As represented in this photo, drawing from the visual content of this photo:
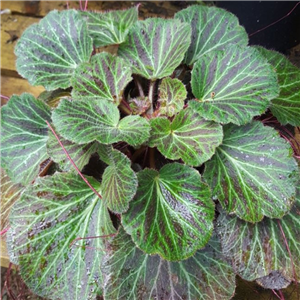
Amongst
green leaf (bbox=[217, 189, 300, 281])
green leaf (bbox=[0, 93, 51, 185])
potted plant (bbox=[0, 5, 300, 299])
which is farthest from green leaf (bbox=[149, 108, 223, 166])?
green leaf (bbox=[0, 93, 51, 185])

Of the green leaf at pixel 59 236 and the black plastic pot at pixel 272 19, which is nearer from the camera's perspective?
the green leaf at pixel 59 236

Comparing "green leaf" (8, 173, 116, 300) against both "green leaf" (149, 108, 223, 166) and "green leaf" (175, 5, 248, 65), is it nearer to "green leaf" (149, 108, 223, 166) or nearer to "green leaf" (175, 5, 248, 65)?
"green leaf" (149, 108, 223, 166)

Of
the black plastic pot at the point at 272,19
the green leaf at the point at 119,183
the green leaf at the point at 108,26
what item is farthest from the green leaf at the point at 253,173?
the black plastic pot at the point at 272,19

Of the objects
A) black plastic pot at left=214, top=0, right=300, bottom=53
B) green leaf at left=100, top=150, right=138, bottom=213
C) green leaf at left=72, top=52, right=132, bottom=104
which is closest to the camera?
green leaf at left=100, top=150, right=138, bottom=213

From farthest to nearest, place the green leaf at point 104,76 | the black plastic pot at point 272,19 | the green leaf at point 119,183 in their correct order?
the black plastic pot at point 272,19 → the green leaf at point 104,76 → the green leaf at point 119,183

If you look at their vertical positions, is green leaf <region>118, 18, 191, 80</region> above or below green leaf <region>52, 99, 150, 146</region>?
above

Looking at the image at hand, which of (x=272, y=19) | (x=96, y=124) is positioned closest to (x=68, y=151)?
(x=96, y=124)

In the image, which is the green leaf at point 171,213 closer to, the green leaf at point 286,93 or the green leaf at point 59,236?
the green leaf at point 59,236

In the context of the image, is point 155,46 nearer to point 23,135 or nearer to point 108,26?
point 108,26
